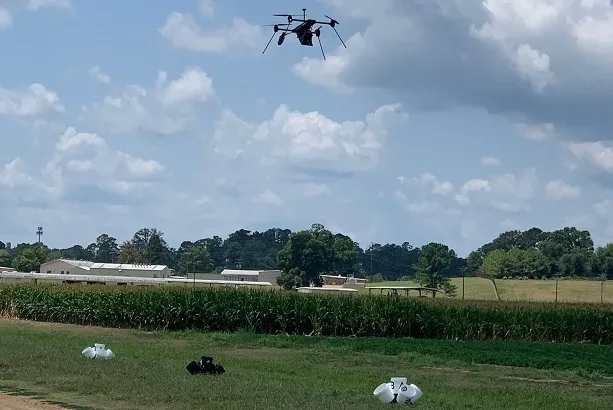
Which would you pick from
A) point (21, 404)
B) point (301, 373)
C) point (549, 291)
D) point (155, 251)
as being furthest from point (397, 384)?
point (155, 251)

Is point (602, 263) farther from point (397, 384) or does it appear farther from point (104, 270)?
point (397, 384)

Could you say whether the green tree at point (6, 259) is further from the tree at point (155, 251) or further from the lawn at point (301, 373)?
the lawn at point (301, 373)

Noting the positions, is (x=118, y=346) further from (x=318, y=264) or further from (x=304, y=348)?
(x=318, y=264)

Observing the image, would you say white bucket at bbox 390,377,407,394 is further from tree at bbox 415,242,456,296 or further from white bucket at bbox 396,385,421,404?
tree at bbox 415,242,456,296

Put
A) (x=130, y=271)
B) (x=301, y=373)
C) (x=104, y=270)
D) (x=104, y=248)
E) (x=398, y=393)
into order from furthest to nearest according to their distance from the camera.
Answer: (x=104, y=248), (x=104, y=270), (x=130, y=271), (x=301, y=373), (x=398, y=393)

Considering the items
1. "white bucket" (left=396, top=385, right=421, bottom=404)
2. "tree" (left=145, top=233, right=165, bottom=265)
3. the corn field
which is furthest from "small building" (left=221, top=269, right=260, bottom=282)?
"white bucket" (left=396, top=385, right=421, bottom=404)

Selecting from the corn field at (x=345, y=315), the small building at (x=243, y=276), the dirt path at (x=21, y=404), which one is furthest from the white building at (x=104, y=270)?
the dirt path at (x=21, y=404)

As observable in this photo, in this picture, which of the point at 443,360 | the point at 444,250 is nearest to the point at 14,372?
the point at 443,360
